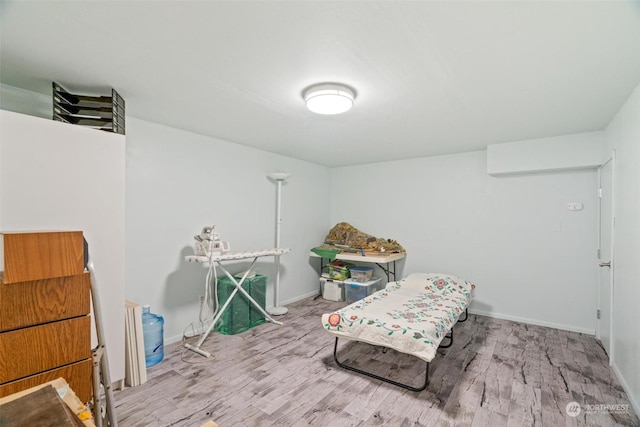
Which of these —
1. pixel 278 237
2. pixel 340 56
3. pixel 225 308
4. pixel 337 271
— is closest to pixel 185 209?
pixel 225 308

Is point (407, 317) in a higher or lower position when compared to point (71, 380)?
lower

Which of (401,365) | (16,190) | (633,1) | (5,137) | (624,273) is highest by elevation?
(633,1)

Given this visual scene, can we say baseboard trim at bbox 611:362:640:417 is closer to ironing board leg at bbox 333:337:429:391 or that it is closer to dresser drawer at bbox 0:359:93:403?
ironing board leg at bbox 333:337:429:391

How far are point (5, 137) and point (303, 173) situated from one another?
3.61 m

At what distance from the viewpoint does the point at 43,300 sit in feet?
4.37

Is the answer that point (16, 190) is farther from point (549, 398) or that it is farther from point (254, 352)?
point (549, 398)

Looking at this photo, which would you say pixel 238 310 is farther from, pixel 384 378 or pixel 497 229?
pixel 497 229

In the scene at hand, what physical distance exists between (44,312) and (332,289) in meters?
3.89

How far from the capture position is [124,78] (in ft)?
6.79

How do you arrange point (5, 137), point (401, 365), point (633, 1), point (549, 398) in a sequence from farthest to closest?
point (401, 365)
point (549, 398)
point (5, 137)
point (633, 1)

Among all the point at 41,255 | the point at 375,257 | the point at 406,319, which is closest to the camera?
the point at 41,255

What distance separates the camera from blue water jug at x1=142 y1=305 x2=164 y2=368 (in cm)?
268

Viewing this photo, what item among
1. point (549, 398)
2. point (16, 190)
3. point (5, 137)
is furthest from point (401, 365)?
point (5, 137)

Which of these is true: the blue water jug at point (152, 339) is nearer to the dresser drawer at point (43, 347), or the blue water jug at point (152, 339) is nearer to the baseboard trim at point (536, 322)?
the dresser drawer at point (43, 347)
